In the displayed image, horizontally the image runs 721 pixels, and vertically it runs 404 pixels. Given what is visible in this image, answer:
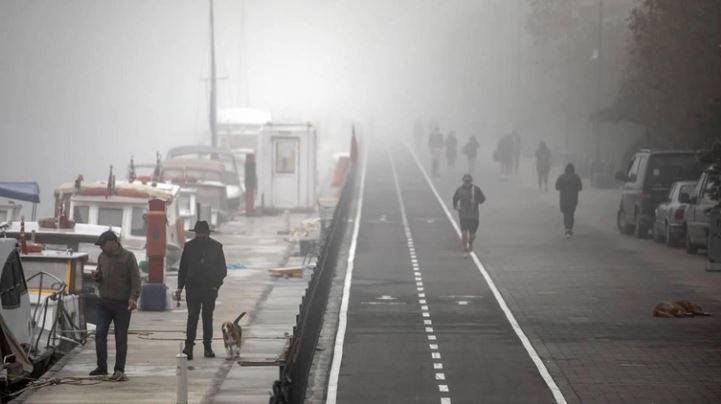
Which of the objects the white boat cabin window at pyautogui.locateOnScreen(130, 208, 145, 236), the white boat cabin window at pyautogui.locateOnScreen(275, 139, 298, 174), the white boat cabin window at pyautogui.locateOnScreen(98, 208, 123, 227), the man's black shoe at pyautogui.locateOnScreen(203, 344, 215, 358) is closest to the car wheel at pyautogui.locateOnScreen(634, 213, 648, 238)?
the white boat cabin window at pyautogui.locateOnScreen(130, 208, 145, 236)

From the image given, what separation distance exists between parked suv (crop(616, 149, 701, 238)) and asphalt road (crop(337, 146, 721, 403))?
778 millimetres

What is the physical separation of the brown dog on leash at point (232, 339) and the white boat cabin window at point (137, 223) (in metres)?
12.0

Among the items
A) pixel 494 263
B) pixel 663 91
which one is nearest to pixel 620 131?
pixel 663 91

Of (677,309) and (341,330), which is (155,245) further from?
(677,309)

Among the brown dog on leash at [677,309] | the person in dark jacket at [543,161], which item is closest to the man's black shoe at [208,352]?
the brown dog on leash at [677,309]

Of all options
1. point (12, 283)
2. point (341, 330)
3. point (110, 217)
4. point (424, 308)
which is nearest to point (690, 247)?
point (424, 308)

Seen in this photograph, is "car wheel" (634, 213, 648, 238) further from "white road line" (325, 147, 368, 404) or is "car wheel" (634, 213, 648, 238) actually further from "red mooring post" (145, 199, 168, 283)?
"red mooring post" (145, 199, 168, 283)

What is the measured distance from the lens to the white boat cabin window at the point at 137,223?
35594mm

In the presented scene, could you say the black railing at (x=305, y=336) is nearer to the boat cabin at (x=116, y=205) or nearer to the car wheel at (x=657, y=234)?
the boat cabin at (x=116, y=205)

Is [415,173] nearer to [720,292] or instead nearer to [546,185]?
[546,185]

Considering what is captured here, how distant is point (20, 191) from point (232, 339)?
39.7ft

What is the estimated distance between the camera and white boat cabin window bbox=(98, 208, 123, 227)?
3597 centimetres

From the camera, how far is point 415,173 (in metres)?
84.8

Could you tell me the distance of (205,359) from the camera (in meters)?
23.5
